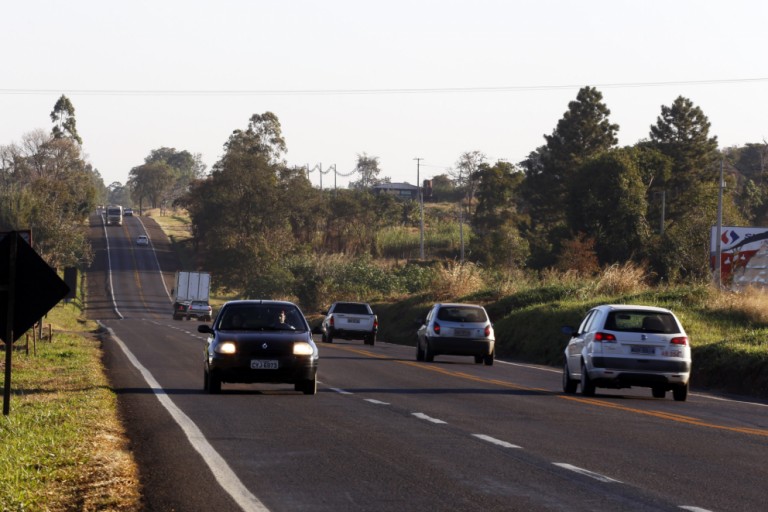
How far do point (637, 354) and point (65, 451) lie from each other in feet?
38.9

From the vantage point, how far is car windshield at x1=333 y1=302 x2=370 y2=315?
4741 cm

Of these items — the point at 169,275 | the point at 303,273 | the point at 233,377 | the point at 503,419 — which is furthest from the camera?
the point at 169,275

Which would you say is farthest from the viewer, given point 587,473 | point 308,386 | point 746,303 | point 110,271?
point 110,271

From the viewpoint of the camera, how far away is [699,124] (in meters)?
104

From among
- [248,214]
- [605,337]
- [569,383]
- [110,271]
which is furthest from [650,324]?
[110,271]

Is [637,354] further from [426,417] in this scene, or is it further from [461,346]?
[461,346]

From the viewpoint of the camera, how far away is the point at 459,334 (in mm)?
33625

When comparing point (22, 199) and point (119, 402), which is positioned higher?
point (22, 199)

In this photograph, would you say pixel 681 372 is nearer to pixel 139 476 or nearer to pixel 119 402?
pixel 119 402

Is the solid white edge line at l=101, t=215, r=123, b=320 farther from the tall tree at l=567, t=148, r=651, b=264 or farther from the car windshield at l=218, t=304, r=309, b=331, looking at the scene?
the car windshield at l=218, t=304, r=309, b=331

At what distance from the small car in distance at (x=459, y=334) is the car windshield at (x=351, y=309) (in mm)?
13115

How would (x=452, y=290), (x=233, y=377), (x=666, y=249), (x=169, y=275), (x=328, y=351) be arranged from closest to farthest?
(x=233, y=377) → (x=328, y=351) → (x=452, y=290) → (x=666, y=249) → (x=169, y=275)

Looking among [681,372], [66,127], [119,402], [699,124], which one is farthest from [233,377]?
[66,127]

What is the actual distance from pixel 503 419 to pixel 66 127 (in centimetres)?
14532
